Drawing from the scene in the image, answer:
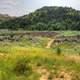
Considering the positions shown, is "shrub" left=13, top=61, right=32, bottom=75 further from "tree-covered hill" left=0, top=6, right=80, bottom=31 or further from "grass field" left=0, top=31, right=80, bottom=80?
"tree-covered hill" left=0, top=6, right=80, bottom=31

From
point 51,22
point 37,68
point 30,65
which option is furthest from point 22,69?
point 51,22

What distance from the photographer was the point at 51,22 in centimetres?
14588

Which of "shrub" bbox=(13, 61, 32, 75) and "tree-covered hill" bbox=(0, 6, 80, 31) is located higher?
"shrub" bbox=(13, 61, 32, 75)

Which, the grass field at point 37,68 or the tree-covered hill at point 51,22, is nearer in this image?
the grass field at point 37,68

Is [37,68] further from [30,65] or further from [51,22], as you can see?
[51,22]

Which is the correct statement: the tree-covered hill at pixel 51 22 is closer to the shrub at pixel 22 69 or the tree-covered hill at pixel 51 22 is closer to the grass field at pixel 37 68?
the grass field at pixel 37 68

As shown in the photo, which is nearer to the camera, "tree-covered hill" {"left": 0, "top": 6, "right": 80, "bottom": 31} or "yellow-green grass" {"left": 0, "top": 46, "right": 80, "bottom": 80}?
"yellow-green grass" {"left": 0, "top": 46, "right": 80, "bottom": 80}

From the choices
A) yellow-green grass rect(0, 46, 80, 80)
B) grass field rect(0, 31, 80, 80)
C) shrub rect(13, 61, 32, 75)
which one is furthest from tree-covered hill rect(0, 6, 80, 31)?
shrub rect(13, 61, 32, 75)

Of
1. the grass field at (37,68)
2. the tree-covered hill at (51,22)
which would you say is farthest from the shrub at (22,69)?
the tree-covered hill at (51,22)

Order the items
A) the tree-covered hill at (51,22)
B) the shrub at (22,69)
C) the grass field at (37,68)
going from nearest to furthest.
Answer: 1. the grass field at (37,68)
2. the shrub at (22,69)
3. the tree-covered hill at (51,22)

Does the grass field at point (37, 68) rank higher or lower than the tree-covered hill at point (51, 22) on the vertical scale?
higher

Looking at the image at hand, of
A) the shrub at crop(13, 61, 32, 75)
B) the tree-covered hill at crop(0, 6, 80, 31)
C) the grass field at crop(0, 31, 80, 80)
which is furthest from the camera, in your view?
the tree-covered hill at crop(0, 6, 80, 31)

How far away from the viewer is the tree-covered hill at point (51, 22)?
440 ft

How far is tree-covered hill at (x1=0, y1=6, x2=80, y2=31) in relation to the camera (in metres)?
134
